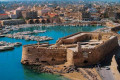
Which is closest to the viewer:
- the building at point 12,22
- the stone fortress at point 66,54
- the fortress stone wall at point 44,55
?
the stone fortress at point 66,54

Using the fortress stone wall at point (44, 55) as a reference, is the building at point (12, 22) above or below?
below

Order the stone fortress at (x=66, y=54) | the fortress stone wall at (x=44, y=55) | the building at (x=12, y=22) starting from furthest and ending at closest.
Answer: the building at (x=12, y=22) → the fortress stone wall at (x=44, y=55) → the stone fortress at (x=66, y=54)

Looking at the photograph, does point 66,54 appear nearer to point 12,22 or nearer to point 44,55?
point 44,55

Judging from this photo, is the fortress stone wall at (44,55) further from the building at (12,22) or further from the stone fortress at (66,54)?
the building at (12,22)

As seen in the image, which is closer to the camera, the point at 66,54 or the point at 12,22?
the point at 66,54

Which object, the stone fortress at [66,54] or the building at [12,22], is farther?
the building at [12,22]

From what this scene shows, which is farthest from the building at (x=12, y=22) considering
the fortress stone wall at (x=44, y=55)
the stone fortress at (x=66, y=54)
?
the fortress stone wall at (x=44, y=55)

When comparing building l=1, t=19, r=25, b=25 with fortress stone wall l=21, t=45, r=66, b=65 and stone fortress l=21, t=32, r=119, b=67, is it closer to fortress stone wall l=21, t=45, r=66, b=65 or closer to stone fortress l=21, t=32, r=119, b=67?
→ stone fortress l=21, t=32, r=119, b=67

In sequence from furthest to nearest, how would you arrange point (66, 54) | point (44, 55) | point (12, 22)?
1. point (12, 22)
2. point (44, 55)
3. point (66, 54)

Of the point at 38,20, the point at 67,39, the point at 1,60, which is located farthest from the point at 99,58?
the point at 38,20

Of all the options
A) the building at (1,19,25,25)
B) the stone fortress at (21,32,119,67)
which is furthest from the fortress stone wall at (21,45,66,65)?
the building at (1,19,25,25)

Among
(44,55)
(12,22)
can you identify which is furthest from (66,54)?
(12,22)

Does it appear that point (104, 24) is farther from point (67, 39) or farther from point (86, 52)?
point (86, 52)

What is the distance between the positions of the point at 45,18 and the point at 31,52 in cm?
5080
